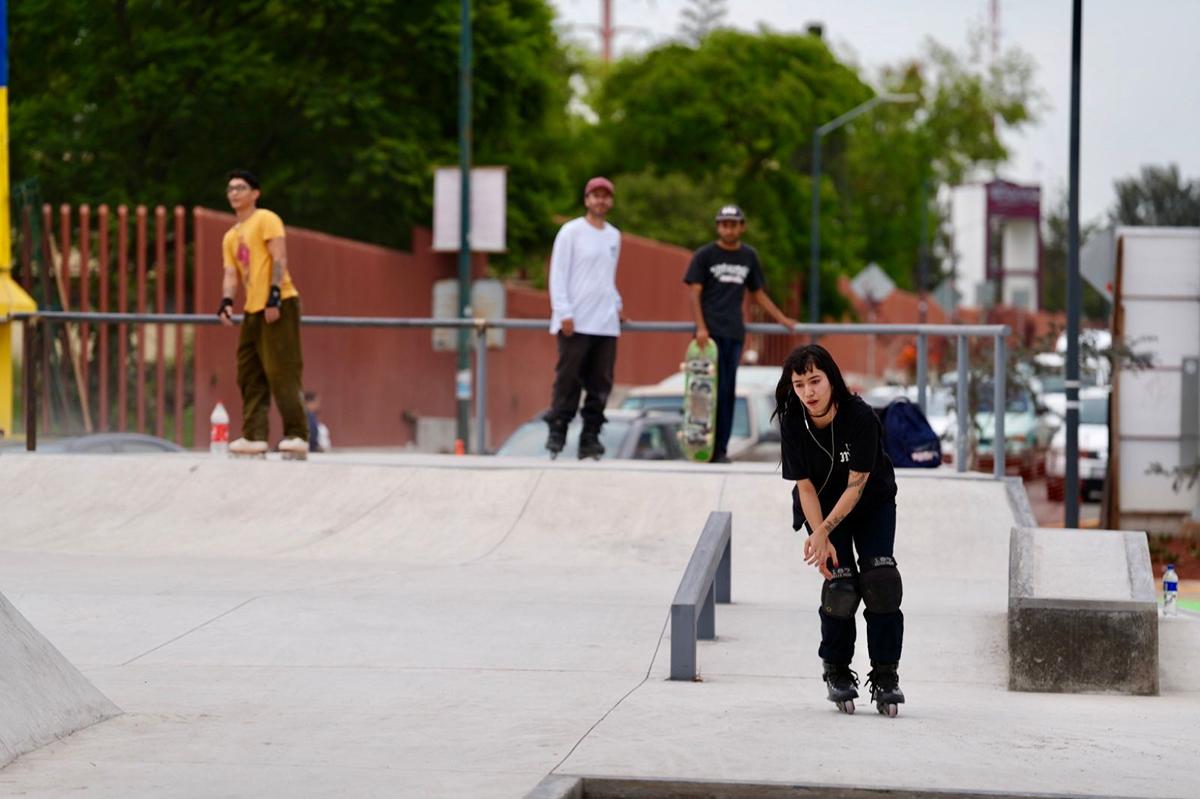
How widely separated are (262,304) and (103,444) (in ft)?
13.3

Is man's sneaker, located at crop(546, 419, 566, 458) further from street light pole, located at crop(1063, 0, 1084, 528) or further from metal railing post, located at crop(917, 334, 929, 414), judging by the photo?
street light pole, located at crop(1063, 0, 1084, 528)

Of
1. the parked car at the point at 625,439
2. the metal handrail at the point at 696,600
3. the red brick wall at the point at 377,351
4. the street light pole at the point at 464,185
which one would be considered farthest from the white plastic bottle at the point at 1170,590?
the street light pole at the point at 464,185

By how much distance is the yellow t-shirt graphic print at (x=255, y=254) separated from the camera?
14.0 metres

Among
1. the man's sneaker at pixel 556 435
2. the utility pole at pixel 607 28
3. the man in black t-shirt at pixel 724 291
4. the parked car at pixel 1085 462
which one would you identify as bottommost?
the parked car at pixel 1085 462

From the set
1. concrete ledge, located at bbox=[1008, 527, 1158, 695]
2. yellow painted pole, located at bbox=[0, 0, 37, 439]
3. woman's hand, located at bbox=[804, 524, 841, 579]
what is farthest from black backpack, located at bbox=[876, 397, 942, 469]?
woman's hand, located at bbox=[804, 524, 841, 579]

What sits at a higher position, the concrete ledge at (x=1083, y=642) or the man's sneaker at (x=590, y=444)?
the man's sneaker at (x=590, y=444)

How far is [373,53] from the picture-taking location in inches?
1446

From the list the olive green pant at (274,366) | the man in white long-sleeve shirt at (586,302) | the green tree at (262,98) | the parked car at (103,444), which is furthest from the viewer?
the green tree at (262,98)

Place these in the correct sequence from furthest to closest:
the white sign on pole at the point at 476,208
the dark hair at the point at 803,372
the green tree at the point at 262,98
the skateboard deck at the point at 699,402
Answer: the green tree at the point at 262,98
the white sign on pole at the point at 476,208
the skateboard deck at the point at 699,402
the dark hair at the point at 803,372

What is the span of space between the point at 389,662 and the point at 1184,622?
400cm

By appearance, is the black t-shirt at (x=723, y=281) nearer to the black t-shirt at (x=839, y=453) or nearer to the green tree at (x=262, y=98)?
the black t-shirt at (x=839, y=453)

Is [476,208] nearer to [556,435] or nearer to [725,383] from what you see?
[556,435]

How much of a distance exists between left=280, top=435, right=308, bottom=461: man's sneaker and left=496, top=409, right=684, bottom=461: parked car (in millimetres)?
2511

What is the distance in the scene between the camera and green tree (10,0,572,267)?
34875 millimetres
